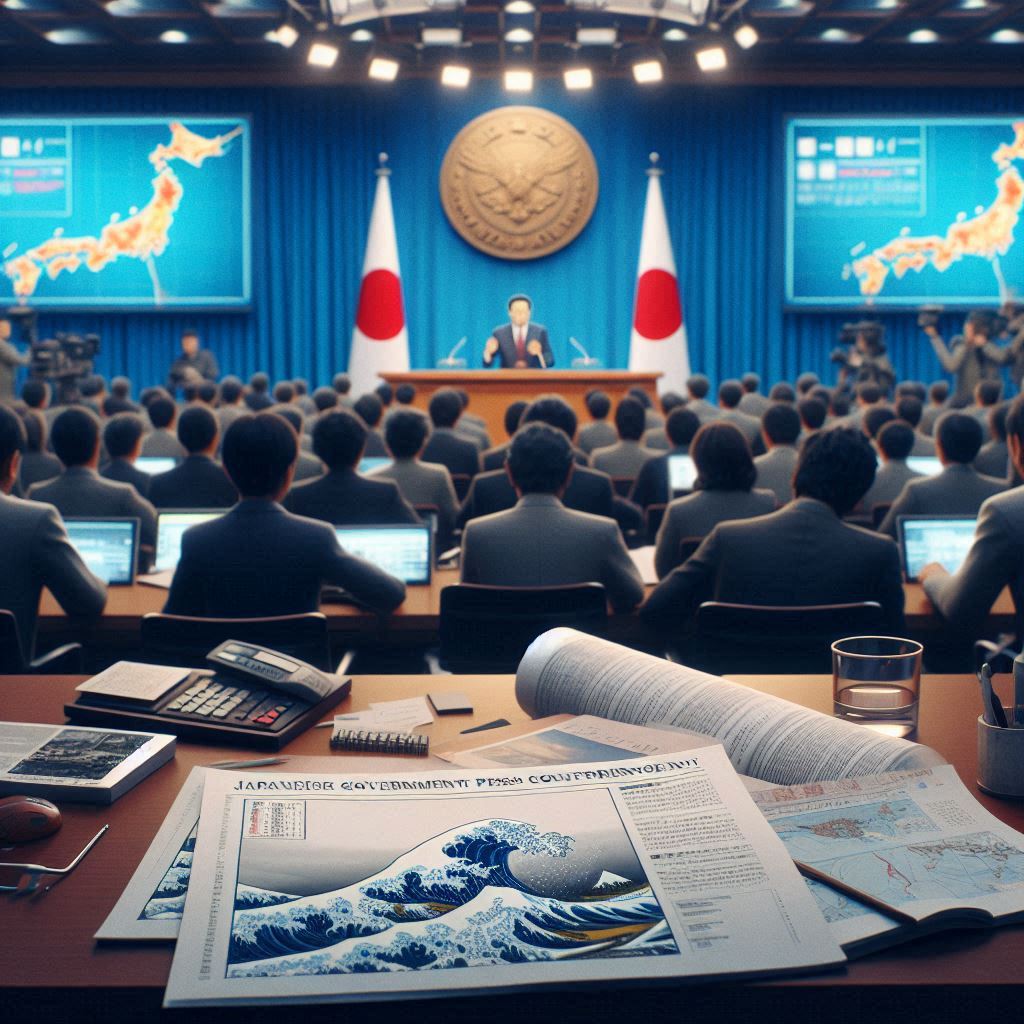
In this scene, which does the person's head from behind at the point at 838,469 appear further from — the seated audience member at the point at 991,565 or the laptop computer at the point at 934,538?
the laptop computer at the point at 934,538

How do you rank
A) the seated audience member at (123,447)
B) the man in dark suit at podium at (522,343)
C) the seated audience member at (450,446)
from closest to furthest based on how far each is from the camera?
the seated audience member at (123,447) < the seated audience member at (450,446) < the man in dark suit at podium at (522,343)

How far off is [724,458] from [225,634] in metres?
1.74

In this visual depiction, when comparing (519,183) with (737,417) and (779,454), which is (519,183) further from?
(779,454)

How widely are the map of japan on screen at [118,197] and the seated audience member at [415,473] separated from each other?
7.69 metres

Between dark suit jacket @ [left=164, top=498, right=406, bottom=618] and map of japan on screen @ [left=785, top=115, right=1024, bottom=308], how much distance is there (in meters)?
9.75

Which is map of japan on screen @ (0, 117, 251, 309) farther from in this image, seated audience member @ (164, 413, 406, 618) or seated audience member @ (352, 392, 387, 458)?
seated audience member @ (164, 413, 406, 618)

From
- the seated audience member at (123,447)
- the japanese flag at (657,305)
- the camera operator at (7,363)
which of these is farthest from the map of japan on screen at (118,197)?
the seated audience member at (123,447)

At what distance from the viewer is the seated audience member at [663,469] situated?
16.9 ft

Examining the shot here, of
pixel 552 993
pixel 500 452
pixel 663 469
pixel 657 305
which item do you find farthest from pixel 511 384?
pixel 552 993

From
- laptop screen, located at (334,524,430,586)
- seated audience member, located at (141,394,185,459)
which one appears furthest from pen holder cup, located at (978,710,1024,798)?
seated audience member, located at (141,394,185,459)

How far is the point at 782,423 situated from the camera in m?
5.18

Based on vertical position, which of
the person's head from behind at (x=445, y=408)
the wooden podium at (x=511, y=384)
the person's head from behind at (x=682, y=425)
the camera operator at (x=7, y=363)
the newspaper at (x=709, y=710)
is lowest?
the newspaper at (x=709, y=710)

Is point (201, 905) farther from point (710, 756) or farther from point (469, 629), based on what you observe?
point (469, 629)

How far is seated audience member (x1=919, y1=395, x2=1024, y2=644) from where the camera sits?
2.59m
